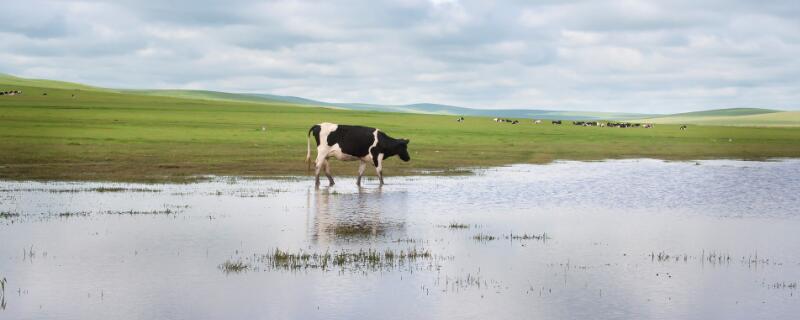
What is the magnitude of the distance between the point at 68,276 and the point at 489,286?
22.2 feet

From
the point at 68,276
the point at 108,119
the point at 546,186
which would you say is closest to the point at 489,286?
the point at 68,276

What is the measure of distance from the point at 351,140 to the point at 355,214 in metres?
12.9

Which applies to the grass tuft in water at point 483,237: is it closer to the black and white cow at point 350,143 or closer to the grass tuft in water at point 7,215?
the grass tuft in water at point 7,215

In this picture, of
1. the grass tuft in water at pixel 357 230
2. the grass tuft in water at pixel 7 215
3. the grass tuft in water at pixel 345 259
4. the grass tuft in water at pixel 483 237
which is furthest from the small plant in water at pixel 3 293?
the grass tuft in water at pixel 483 237

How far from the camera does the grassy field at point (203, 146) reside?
4131 centimetres

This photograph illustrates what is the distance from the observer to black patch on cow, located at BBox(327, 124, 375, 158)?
119 ft

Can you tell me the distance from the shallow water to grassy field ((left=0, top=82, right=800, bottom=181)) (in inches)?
370

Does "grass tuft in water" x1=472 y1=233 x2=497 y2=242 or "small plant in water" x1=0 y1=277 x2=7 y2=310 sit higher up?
"grass tuft in water" x1=472 y1=233 x2=497 y2=242

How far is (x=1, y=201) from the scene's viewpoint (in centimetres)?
2522

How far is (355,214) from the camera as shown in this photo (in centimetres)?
2348

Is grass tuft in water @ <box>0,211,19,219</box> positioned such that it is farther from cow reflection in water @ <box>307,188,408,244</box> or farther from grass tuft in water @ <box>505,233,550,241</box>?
grass tuft in water @ <box>505,233,550,241</box>

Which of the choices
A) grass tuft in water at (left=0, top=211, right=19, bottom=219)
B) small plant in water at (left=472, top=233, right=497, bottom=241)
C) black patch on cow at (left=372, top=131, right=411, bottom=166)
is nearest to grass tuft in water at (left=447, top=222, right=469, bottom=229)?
small plant in water at (left=472, top=233, right=497, bottom=241)

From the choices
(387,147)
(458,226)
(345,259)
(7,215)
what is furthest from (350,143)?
(345,259)

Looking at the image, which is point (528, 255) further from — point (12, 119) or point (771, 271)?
point (12, 119)
